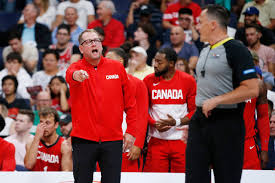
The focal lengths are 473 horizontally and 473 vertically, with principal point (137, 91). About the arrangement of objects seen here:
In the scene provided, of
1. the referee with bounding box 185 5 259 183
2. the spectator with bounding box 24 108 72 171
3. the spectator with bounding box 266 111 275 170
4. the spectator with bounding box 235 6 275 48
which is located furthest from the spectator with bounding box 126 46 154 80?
the referee with bounding box 185 5 259 183

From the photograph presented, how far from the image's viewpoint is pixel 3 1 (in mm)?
11398

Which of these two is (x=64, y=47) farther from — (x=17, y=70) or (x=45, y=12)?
(x=45, y=12)

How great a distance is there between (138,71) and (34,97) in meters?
2.26

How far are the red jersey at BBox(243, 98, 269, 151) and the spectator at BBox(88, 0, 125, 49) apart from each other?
4.35 metres

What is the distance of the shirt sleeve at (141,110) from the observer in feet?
16.8

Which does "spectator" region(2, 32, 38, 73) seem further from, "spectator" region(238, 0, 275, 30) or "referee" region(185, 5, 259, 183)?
"referee" region(185, 5, 259, 183)

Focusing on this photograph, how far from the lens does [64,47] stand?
903 centimetres

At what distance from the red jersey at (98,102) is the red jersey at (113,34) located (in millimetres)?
5100

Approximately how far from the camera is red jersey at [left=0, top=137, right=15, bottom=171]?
5391mm

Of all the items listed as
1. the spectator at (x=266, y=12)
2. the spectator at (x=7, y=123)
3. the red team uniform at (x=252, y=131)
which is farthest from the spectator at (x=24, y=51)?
the red team uniform at (x=252, y=131)

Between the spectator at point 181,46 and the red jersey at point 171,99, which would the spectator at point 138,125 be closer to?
the red jersey at point 171,99

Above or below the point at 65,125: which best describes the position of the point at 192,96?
above

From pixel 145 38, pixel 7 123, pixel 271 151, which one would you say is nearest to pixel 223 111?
pixel 271 151

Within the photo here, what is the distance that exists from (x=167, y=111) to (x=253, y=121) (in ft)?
3.24
